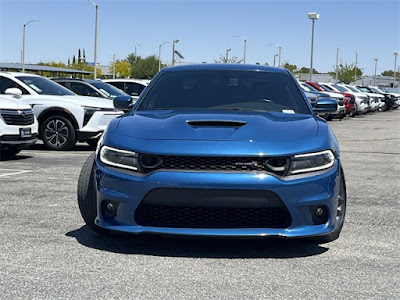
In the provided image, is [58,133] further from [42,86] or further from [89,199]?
[89,199]

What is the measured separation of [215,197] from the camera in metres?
4.63

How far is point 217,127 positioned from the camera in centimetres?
504

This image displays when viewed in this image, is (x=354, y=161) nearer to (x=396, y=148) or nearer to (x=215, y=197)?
(x=396, y=148)

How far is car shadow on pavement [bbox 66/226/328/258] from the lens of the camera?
5.03 meters

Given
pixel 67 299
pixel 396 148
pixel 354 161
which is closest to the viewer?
pixel 67 299

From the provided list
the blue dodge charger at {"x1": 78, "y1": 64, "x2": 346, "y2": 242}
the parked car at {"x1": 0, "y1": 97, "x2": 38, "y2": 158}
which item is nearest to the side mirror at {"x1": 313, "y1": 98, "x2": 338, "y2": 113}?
the blue dodge charger at {"x1": 78, "y1": 64, "x2": 346, "y2": 242}

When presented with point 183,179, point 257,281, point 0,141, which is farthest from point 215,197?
point 0,141

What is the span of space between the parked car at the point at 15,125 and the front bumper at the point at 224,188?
7.13 metres

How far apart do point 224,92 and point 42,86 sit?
9.26 m

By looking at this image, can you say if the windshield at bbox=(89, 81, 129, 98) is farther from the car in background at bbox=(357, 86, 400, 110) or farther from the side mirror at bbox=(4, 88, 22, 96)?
the car in background at bbox=(357, 86, 400, 110)

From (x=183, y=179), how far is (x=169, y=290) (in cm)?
81

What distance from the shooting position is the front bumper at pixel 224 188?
15.1 feet

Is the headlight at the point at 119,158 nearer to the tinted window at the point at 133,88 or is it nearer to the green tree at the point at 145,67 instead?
the tinted window at the point at 133,88

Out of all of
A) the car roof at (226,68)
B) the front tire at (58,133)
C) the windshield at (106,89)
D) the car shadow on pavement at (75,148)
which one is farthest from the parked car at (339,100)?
the car roof at (226,68)
